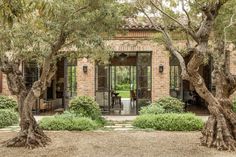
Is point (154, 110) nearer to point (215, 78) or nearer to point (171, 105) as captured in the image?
point (171, 105)

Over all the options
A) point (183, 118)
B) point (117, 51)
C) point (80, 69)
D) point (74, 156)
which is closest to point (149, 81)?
point (117, 51)

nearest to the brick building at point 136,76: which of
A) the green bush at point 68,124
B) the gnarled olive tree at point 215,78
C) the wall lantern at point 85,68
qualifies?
the wall lantern at point 85,68

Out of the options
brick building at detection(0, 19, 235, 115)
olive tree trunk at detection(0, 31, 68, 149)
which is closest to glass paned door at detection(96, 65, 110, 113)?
brick building at detection(0, 19, 235, 115)

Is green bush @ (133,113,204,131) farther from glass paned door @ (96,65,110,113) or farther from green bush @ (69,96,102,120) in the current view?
glass paned door @ (96,65,110,113)

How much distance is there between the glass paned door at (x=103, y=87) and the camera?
1922 cm

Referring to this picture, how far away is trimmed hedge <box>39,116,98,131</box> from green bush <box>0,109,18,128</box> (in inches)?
61.6

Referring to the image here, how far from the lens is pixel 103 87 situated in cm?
1923

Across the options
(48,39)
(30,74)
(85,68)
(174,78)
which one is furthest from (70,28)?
(174,78)

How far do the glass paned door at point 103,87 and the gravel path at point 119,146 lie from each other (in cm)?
619

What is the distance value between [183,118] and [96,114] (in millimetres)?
3487

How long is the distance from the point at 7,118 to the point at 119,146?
18.5ft

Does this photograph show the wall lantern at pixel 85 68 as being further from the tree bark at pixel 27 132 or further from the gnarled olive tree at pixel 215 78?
the tree bark at pixel 27 132

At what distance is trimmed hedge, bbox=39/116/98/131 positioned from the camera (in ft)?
44.6

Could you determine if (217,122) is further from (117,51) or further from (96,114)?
(117,51)
